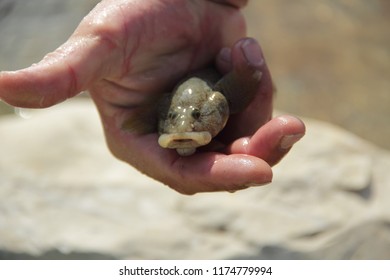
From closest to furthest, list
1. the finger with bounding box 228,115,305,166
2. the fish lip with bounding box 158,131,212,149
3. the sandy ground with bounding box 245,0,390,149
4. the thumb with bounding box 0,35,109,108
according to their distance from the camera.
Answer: the thumb with bounding box 0,35,109,108 → the finger with bounding box 228,115,305,166 → the fish lip with bounding box 158,131,212,149 → the sandy ground with bounding box 245,0,390,149

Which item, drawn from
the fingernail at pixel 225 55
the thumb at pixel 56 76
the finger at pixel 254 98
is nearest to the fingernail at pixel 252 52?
the finger at pixel 254 98

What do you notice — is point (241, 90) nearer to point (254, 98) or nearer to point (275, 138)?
point (254, 98)

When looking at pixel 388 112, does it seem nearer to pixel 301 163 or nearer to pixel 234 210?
pixel 301 163

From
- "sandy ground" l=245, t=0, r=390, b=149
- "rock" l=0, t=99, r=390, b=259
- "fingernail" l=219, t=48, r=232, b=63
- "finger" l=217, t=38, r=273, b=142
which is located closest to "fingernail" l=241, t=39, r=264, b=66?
"finger" l=217, t=38, r=273, b=142

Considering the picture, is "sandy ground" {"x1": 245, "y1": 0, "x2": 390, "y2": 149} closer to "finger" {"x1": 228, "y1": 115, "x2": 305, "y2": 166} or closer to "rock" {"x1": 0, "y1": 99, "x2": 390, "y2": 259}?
"rock" {"x1": 0, "y1": 99, "x2": 390, "y2": 259}
